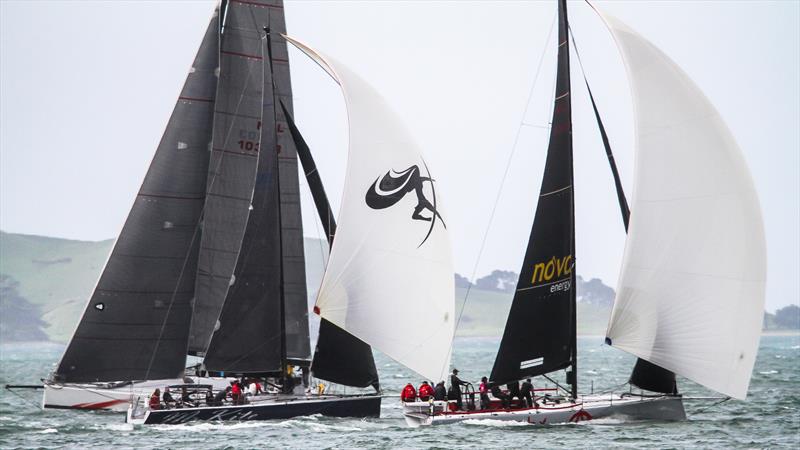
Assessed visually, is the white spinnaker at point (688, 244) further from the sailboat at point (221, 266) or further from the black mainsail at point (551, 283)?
the sailboat at point (221, 266)

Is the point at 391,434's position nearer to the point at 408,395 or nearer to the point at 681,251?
the point at 408,395

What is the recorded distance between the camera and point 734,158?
93.5ft

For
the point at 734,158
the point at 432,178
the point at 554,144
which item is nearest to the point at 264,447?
the point at 432,178

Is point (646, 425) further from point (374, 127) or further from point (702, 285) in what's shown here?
point (374, 127)

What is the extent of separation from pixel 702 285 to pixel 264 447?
1044 cm

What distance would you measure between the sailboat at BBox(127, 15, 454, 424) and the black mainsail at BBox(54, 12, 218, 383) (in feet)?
7.77

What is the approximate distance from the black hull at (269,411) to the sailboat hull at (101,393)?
154 inches

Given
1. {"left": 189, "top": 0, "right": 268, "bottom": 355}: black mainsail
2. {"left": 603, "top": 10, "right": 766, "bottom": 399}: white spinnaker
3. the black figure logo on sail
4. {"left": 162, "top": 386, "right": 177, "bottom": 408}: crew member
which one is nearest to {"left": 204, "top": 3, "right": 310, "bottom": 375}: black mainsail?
{"left": 162, "top": 386, "right": 177, "bottom": 408}: crew member

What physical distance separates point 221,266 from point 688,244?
14175 mm

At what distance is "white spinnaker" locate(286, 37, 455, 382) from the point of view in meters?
30.5

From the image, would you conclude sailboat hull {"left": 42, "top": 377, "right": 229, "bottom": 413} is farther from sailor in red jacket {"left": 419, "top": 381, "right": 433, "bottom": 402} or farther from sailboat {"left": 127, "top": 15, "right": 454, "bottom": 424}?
sailor in red jacket {"left": 419, "top": 381, "right": 433, "bottom": 402}

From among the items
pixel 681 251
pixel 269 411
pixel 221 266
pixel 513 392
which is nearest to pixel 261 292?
pixel 269 411

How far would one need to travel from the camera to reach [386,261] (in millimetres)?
30750

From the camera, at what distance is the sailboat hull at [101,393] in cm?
3512
